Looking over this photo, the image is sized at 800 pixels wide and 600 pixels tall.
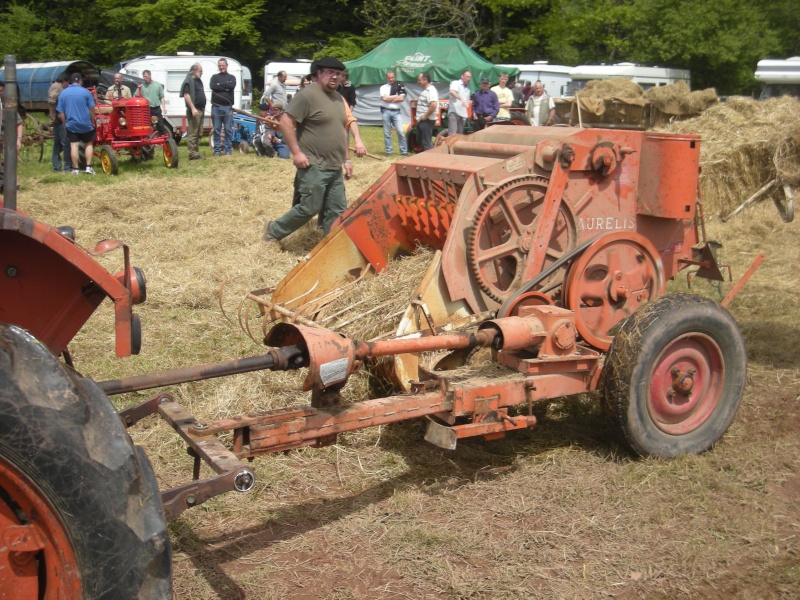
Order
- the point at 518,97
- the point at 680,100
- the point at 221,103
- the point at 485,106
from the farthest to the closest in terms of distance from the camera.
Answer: the point at 518,97 → the point at 221,103 → the point at 485,106 → the point at 680,100

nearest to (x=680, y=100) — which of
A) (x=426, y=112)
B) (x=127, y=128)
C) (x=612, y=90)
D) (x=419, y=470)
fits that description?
(x=612, y=90)

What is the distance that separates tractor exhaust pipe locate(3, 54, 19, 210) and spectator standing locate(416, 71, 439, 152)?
48.2ft

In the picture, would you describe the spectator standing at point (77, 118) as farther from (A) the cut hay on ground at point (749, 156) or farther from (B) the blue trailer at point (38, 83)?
(A) the cut hay on ground at point (749, 156)

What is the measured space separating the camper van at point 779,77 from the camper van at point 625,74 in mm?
3623

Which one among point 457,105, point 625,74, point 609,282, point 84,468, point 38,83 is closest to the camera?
point 84,468

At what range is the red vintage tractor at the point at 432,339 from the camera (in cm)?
223

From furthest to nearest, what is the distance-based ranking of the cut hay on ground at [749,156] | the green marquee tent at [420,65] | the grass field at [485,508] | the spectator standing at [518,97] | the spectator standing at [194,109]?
1. the green marquee tent at [420,65]
2. the spectator standing at [518,97]
3. the spectator standing at [194,109]
4. the cut hay on ground at [749,156]
5. the grass field at [485,508]

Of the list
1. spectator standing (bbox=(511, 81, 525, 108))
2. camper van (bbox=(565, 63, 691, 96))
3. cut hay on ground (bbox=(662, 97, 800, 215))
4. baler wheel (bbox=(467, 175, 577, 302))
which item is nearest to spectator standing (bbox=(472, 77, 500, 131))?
spectator standing (bbox=(511, 81, 525, 108))

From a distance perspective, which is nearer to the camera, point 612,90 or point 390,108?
point 612,90

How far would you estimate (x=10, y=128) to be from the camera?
2.71 m

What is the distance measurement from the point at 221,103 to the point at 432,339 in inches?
592

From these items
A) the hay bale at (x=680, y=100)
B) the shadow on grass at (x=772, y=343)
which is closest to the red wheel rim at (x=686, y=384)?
the shadow on grass at (x=772, y=343)

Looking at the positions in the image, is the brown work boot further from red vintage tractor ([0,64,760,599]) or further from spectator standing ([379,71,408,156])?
spectator standing ([379,71,408,156])

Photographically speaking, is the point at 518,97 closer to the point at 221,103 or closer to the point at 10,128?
the point at 221,103
